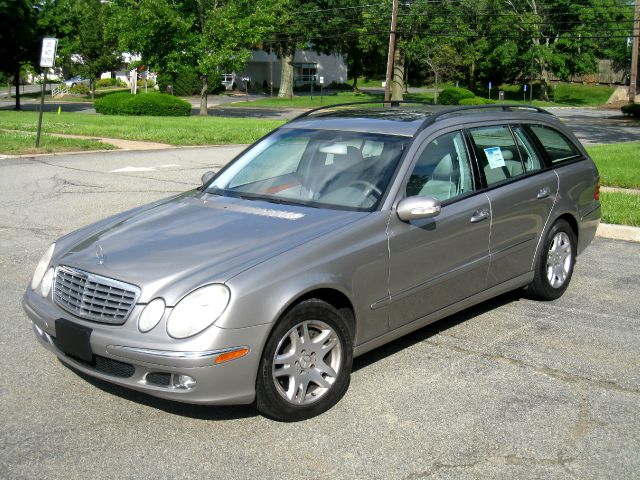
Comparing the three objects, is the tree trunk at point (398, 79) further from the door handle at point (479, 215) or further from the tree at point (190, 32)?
the door handle at point (479, 215)

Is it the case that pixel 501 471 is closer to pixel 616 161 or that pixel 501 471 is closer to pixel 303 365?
pixel 303 365

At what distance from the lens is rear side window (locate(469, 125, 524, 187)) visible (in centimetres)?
610

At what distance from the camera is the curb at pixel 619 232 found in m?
9.55

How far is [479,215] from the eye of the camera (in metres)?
5.82

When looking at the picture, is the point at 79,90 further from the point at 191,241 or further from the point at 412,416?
the point at 412,416

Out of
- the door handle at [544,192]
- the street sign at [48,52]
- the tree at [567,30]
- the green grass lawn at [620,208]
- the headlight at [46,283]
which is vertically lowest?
the headlight at [46,283]

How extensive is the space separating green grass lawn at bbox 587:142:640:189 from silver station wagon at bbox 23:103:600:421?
23.7 ft

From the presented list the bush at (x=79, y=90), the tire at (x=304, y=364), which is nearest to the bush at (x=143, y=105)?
the tire at (x=304, y=364)

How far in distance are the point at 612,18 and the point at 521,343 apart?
228 ft

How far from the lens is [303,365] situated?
4520mm

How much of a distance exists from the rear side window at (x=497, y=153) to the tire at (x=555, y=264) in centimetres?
70

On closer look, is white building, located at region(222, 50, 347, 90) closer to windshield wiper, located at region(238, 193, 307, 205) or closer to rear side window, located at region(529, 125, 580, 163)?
rear side window, located at region(529, 125, 580, 163)

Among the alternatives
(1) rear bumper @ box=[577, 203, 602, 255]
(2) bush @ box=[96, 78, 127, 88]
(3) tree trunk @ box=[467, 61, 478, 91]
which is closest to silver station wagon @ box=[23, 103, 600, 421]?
(1) rear bumper @ box=[577, 203, 602, 255]

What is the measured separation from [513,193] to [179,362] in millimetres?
3225
